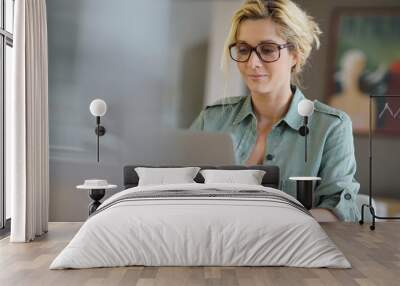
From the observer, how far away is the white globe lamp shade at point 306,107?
690cm

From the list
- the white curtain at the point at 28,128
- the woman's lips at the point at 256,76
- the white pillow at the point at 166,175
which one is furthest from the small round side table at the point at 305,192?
the white curtain at the point at 28,128

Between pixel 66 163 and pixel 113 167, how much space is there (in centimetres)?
55

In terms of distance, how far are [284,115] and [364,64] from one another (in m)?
1.10

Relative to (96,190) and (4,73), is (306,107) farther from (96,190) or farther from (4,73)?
(4,73)


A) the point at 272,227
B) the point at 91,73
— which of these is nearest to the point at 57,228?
the point at 91,73

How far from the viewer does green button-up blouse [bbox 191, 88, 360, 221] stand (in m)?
7.07

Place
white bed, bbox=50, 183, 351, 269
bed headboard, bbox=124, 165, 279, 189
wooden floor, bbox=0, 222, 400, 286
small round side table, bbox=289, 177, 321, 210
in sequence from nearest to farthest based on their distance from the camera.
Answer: wooden floor, bbox=0, 222, 400, 286 < white bed, bbox=50, 183, 351, 269 < small round side table, bbox=289, 177, 321, 210 < bed headboard, bbox=124, 165, 279, 189

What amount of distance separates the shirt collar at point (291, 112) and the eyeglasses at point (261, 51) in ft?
1.43

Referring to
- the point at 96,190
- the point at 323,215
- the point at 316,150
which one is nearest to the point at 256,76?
the point at 316,150

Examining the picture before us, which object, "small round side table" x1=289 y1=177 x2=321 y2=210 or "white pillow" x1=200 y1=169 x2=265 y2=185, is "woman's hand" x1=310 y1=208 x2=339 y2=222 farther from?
"white pillow" x1=200 y1=169 x2=265 y2=185

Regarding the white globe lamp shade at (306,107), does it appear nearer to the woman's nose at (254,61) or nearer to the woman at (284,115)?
the woman at (284,115)

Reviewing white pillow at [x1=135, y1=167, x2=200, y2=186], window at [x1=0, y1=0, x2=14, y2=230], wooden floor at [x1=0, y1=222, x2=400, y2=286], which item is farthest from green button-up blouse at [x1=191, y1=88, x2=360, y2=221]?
window at [x1=0, y1=0, x2=14, y2=230]

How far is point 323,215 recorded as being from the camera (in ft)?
23.1

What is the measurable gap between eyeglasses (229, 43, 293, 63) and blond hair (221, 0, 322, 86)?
9 cm
